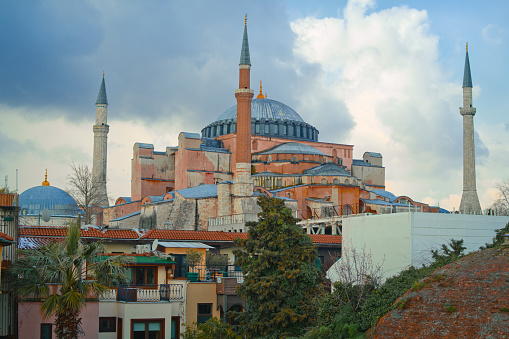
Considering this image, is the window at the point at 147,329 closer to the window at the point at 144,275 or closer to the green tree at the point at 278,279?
the window at the point at 144,275

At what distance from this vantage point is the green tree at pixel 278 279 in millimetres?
17766

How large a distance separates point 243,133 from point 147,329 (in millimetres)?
25270

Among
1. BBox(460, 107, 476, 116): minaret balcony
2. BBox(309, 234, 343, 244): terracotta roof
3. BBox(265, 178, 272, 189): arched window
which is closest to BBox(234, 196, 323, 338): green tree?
BBox(309, 234, 343, 244): terracotta roof

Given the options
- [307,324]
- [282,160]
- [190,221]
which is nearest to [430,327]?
[307,324]

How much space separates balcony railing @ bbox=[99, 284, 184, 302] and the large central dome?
34.7m

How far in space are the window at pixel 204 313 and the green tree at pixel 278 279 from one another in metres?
1.22

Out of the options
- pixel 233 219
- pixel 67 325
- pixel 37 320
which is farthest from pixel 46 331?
pixel 233 219

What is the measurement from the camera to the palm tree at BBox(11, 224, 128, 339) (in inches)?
600

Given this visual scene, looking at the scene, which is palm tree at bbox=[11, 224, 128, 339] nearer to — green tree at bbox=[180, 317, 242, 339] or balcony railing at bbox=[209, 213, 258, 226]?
green tree at bbox=[180, 317, 242, 339]

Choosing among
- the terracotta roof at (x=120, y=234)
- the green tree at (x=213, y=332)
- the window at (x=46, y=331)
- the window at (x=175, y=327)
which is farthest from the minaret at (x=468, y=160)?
the window at (x=46, y=331)

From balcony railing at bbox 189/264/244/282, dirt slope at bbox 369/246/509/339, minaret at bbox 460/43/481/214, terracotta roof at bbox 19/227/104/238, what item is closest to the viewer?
dirt slope at bbox 369/246/509/339

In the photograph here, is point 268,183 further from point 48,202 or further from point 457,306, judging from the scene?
point 457,306

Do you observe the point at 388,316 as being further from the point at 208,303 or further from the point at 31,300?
the point at 31,300

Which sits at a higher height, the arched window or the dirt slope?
the arched window
